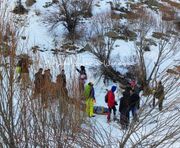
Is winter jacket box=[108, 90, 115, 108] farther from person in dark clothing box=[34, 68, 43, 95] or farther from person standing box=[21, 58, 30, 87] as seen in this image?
person in dark clothing box=[34, 68, 43, 95]

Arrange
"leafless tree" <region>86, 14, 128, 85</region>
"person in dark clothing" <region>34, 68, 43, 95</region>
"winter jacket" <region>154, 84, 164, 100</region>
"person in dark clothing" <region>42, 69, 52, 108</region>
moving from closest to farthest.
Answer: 1. "winter jacket" <region>154, 84, 164, 100</region>
2. "person in dark clothing" <region>42, 69, 52, 108</region>
3. "person in dark clothing" <region>34, 68, 43, 95</region>
4. "leafless tree" <region>86, 14, 128, 85</region>

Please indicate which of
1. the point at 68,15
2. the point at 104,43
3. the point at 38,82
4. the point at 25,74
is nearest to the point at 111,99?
the point at 38,82

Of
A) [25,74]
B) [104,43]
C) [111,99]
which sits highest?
[25,74]

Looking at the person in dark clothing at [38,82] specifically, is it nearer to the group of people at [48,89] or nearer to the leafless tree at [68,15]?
the group of people at [48,89]

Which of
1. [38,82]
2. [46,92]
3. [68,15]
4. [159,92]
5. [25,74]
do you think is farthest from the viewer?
[68,15]

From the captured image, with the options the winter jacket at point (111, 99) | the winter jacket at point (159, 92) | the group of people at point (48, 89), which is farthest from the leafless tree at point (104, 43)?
the winter jacket at point (159, 92)

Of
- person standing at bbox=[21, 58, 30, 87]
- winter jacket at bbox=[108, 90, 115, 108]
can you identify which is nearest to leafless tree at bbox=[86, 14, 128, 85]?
winter jacket at bbox=[108, 90, 115, 108]

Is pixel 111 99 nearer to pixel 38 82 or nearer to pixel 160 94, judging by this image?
pixel 38 82

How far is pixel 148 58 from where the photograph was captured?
20531mm

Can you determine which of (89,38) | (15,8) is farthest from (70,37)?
(15,8)

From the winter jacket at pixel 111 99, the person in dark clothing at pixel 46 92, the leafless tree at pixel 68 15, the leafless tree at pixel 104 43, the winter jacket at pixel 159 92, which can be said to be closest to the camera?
the winter jacket at pixel 159 92

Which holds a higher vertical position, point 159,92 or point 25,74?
point 25,74

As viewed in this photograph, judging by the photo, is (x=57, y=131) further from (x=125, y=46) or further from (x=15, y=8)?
(x=15, y=8)

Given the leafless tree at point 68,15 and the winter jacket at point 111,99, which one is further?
the leafless tree at point 68,15
